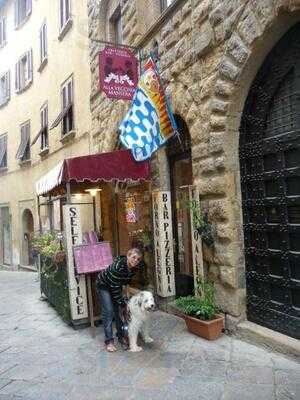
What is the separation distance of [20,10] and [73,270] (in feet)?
50.2

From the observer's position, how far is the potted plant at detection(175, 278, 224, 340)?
5.37 meters

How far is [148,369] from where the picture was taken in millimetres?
4629

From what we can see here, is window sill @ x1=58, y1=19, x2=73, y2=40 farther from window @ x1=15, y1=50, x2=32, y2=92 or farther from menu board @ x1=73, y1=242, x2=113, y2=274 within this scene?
menu board @ x1=73, y1=242, x2=113, y2=274

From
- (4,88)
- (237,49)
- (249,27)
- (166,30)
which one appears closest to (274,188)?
(237,49)

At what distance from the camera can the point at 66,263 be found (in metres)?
6.58

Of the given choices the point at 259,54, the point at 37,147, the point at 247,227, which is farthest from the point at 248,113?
the point at 37,147

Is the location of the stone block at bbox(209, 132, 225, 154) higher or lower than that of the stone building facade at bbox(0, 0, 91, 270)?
lower

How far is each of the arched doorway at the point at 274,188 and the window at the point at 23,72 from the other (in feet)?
46.0

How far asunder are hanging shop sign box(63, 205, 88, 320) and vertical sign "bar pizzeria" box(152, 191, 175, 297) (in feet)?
3.85

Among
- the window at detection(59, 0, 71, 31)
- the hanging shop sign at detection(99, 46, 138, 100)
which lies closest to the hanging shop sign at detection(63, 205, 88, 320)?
the hanging shop sign at detection(99, 46, 138, 100)

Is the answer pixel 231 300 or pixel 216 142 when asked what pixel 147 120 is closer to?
pixel 216 142

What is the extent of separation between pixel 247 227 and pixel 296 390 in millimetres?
2021

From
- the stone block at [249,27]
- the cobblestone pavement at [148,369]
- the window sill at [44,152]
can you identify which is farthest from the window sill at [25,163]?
the stone block at [249,27]

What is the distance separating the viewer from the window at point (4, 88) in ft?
64.3
